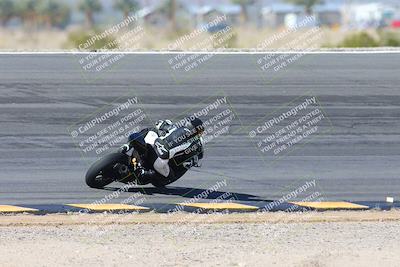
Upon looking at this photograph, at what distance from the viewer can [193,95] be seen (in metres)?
17.8

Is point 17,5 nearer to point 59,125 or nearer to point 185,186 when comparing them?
point 59,125

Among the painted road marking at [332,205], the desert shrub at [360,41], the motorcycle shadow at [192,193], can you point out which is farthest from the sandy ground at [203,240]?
the desert shrub at [360,41]

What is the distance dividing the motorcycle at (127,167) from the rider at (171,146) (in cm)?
5

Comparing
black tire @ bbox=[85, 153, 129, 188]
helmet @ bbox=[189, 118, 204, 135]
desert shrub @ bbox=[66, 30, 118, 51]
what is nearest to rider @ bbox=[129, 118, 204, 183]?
helmet @ bbox=[189, 118, 204, 135]

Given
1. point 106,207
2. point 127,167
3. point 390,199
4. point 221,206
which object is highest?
point 127,167

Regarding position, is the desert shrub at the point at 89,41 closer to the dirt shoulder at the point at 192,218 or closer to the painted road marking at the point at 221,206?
the painted road marking at the point at 221,206

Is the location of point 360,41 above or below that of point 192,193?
above

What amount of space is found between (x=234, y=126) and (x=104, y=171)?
4.09 metres

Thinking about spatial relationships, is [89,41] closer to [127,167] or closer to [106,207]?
[127,167]

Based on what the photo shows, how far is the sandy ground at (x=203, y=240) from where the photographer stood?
30.3ft

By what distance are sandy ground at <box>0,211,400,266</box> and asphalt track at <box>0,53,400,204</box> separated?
1002mm

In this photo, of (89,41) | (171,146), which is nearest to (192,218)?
(171,146)

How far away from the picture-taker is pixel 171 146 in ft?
40.0

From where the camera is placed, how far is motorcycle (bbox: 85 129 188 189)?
40.3 feet
